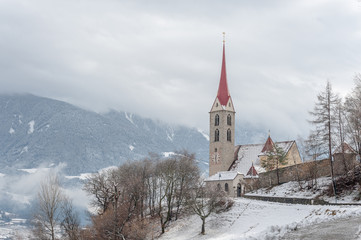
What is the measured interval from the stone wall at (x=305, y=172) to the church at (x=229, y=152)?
8.19 m

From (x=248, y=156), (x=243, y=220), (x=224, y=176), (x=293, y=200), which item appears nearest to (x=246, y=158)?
(x=248, y=156)

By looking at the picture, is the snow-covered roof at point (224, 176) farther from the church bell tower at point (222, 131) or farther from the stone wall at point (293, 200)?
the stone wall at point (293, 200)

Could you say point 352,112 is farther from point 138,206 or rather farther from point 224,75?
point 224,75

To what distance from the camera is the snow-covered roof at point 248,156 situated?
91.6 metres

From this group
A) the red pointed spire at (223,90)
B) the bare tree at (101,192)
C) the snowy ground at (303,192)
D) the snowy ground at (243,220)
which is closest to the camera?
the snowy ground at (243,220)

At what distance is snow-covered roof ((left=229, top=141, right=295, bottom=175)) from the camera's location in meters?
91.6

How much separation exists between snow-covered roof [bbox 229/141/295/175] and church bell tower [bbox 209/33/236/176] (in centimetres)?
152

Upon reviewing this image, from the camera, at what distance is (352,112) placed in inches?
2024

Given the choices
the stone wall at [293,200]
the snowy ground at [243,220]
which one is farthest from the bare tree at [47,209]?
the stone wall at [293,200]

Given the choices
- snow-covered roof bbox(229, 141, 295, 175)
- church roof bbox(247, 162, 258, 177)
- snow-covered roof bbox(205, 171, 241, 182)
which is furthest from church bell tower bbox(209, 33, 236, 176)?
church roof bbox(247, 162, 258, 177)

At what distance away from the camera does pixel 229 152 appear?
9831 cm

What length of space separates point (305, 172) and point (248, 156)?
3060 centimetres

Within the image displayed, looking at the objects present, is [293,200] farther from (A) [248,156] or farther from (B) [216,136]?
(B) [216,136]

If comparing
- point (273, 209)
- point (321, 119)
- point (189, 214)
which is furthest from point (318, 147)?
point (189, 214)
